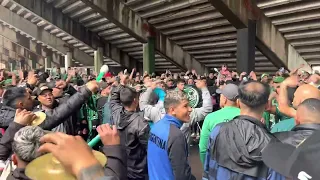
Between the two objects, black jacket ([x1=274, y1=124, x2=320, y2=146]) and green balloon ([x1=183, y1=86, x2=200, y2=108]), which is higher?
green balloon ([x1=183, y1=86, x2=200, y2=108])

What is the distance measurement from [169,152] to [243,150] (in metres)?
0.66

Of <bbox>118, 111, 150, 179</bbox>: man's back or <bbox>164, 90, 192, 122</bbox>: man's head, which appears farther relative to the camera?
<bbox>118, 111, 150, 179</bbox>: man's back

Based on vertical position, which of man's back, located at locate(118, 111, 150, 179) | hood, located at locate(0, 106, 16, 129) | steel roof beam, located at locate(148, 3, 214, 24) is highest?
steel roof beam, located at locate(148, 3, 214, 24)

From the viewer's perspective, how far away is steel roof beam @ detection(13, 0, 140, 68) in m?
22.0

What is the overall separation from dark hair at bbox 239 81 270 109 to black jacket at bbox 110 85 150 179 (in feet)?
4.10

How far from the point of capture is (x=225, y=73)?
1059cm

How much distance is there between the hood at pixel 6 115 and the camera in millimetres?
3904

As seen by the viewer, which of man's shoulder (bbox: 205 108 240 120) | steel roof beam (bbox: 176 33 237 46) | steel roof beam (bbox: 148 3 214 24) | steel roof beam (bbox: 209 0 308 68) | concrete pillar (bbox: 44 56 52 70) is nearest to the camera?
man's shoulder (bbox: 205 108 240 120)

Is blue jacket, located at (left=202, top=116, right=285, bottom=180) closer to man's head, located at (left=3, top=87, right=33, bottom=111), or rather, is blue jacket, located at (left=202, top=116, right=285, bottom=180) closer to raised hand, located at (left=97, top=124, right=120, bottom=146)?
raised hand, located at (left=97, top=124, right=120, bottom=146)

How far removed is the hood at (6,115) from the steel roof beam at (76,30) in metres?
18.2

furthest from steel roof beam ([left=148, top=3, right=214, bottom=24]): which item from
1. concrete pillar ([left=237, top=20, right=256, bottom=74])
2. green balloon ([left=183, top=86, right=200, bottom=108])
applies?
green balloon ([left=183, top=86, right=200, bottom=108])

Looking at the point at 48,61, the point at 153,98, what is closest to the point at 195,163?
the point at 153,98

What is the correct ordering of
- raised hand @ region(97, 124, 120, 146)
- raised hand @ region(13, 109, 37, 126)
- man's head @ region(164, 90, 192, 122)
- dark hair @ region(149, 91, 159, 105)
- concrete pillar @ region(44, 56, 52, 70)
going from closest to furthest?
raised hand @ region(97, 124, 120, 146)
raised hand @ region(13, 109, 37, 126)
man's head @ region(164, 90, 192, 122)
dark hair @ region(149, 91, 159, 105)
concrete pillar @ region(44, 56, 52, 70)

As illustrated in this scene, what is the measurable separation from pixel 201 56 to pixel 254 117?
17.0 metres
